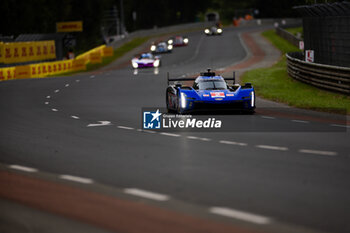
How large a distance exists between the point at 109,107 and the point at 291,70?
15574 mm

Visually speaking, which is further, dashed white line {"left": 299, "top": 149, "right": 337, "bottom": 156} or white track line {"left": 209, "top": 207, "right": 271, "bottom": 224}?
dashed white line {"left": 299, "top": 149, "right": 337, "bottom": 156}

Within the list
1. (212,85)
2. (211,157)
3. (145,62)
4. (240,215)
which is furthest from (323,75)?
(145,62)

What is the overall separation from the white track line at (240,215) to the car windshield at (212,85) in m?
11.6

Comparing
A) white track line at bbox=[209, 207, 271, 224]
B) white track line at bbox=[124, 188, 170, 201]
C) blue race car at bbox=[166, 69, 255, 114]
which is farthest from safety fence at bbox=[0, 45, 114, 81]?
white track line at bbox=[209, 207, 271, 224]

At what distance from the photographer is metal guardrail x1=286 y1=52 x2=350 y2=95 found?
1016 inches

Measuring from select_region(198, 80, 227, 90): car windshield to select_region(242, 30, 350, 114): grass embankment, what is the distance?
393 cm

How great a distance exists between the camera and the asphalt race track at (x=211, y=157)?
934cm

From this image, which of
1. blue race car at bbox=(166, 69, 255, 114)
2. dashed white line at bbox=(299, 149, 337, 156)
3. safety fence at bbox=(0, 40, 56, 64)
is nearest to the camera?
dashed white line at bbox=(299, 149, 337, 156)

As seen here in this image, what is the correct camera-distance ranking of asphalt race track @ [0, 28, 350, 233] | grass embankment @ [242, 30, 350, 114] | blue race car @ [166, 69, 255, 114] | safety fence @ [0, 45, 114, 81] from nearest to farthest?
asphalt race track @ [0, 28, 350, 233] < blue race car @ [166, 69, 255, 114] < grass embankment @ [242, 30, 350, 114] < safety fence @ [0, 45, 114, 81]

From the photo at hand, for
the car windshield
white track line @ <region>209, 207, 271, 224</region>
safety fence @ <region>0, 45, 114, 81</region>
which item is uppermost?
white track line @ <region>209, 207, 271, 224</region>

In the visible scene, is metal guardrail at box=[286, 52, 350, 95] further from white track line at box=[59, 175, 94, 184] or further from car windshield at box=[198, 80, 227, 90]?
white track line at box=[59, 175, 94, 184]

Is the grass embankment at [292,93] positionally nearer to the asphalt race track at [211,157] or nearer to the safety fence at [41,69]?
the asphalt race track at [211,157]

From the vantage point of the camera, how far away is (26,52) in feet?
195

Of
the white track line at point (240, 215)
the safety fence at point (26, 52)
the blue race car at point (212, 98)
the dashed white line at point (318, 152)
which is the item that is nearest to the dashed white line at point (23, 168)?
the white track line at point (240, 215)
